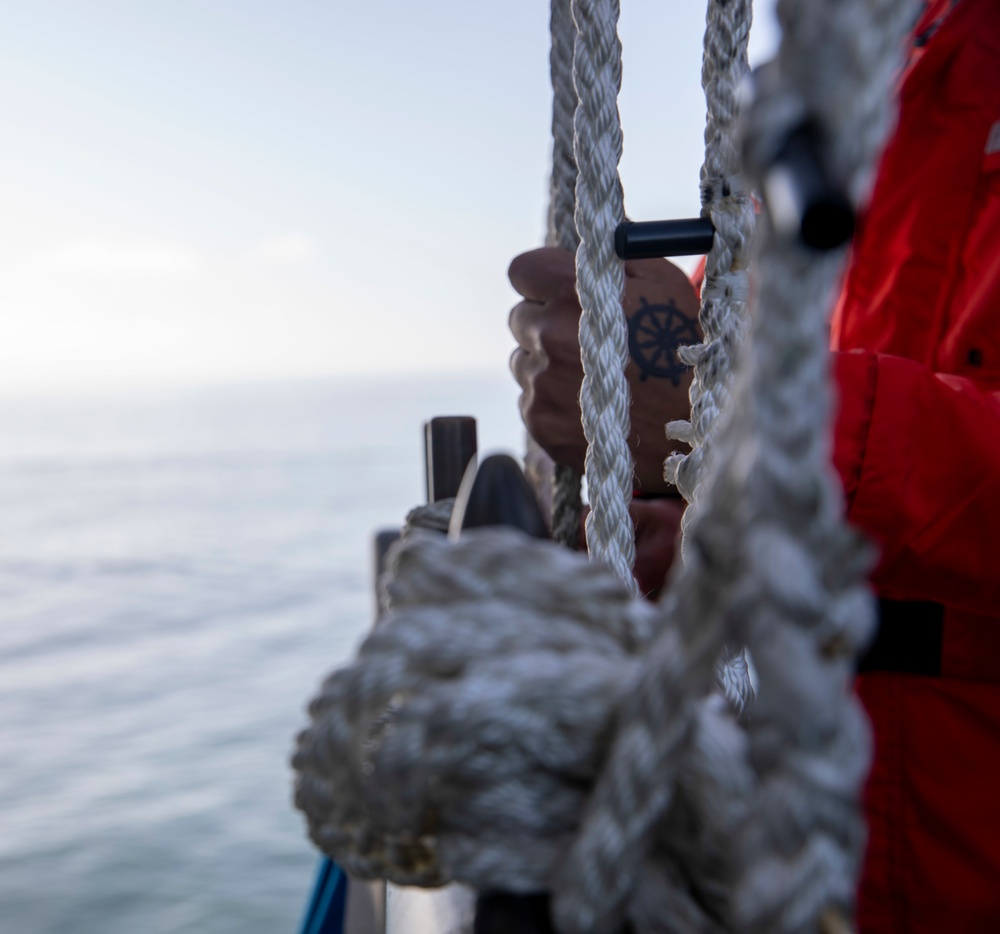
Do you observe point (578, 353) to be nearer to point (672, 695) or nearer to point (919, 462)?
point (919, 462)

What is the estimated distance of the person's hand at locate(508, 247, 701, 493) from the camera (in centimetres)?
75

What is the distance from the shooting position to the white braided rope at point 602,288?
21.4 inches

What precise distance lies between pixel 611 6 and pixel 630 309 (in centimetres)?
33

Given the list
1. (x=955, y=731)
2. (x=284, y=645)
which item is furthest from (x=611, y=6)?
(x=284, y=645)

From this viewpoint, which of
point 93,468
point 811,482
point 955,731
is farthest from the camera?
point 93,468

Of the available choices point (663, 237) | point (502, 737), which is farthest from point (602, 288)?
point (502, 737)

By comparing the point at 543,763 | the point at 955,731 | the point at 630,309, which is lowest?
the point at 955,731

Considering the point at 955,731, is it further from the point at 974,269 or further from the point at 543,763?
the point at 543,763

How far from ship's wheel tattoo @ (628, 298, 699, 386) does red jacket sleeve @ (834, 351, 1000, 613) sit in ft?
0.76

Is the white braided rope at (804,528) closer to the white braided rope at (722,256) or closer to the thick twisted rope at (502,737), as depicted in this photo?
the thick twisted rope at (502,737)

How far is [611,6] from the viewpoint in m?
0.53

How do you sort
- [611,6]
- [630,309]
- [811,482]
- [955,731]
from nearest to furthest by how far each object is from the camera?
[811,482] < [611,6] < [955,731] < [630,309]

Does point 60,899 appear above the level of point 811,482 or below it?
below

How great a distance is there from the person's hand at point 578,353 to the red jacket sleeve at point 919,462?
0.23 metres
